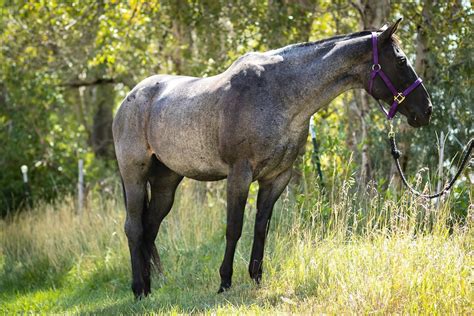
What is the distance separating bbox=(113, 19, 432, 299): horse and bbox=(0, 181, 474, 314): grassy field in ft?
1.72

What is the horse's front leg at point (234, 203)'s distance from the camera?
612 centimetres

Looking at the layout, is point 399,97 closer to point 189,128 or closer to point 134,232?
point 189,128

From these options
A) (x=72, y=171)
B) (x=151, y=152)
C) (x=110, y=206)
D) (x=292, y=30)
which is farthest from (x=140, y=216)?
(x=72, y=171)

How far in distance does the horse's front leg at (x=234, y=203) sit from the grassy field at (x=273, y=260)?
0.20 m

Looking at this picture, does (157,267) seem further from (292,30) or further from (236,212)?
(292,30)

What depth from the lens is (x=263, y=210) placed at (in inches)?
257

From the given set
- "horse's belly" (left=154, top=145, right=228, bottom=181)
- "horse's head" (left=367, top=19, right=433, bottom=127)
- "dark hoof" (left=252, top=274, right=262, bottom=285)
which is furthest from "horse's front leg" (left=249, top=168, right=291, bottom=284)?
"horse's head" (left=367, top=19, right=433, bottom=127)

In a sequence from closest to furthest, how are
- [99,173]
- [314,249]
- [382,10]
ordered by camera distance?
[314,249] < [382,10] < [99,173]

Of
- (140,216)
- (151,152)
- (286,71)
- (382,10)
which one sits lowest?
(140,216)

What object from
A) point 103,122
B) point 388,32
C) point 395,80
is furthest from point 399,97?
point 103,122

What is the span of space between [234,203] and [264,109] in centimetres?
83

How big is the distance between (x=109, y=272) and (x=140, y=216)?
6.29 feet

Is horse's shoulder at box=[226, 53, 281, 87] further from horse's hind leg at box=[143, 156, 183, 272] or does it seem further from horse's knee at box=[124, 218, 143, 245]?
horse's knee at box=[124, 218, 143, 245]

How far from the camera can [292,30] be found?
11695mm
